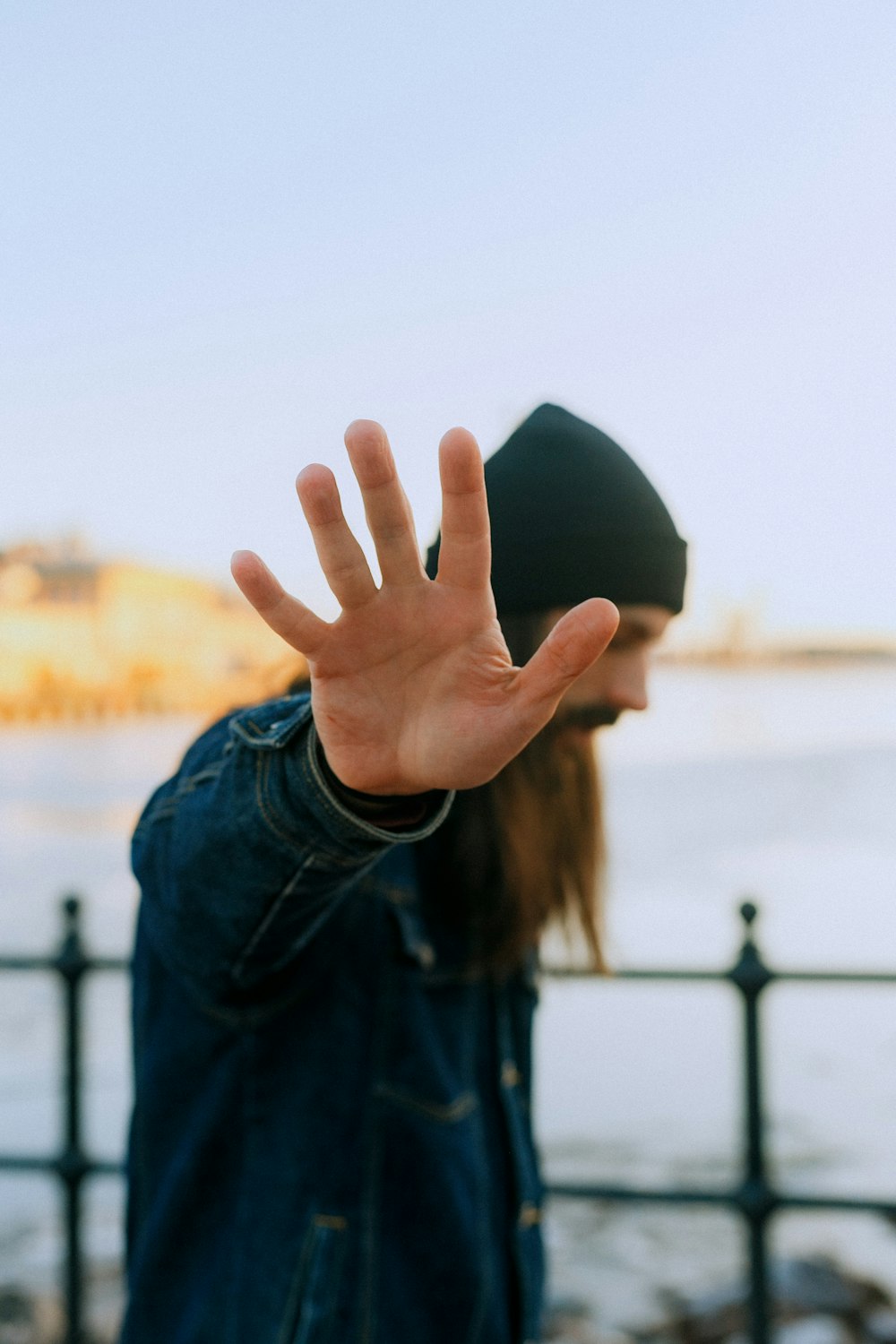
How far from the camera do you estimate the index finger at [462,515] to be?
0.84m

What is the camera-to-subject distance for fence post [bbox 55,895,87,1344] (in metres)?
2.05

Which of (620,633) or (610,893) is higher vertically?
(620,633)

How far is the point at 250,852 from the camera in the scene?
1021 millimetres

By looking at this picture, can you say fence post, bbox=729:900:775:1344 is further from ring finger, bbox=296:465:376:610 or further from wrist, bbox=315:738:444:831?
ring finger, bbox=296:465:376:610

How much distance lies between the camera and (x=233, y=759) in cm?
106

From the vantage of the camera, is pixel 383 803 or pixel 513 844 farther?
pixel 513 844

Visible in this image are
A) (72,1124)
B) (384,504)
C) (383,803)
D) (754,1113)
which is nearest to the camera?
(384,504)

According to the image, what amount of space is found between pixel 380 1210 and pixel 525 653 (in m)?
0.73

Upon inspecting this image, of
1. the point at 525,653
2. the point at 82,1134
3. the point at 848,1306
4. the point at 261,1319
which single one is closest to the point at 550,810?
the point at 525,653

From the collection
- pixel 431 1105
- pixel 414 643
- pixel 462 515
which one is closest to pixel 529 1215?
pixel 431 1105

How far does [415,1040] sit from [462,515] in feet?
2.29

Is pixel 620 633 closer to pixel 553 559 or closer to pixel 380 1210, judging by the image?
pixel 553 559

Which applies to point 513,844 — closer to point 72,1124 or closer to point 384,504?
point 384,504

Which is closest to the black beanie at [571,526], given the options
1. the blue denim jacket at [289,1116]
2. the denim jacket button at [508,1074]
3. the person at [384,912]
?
Answer: the person at [384,912]
